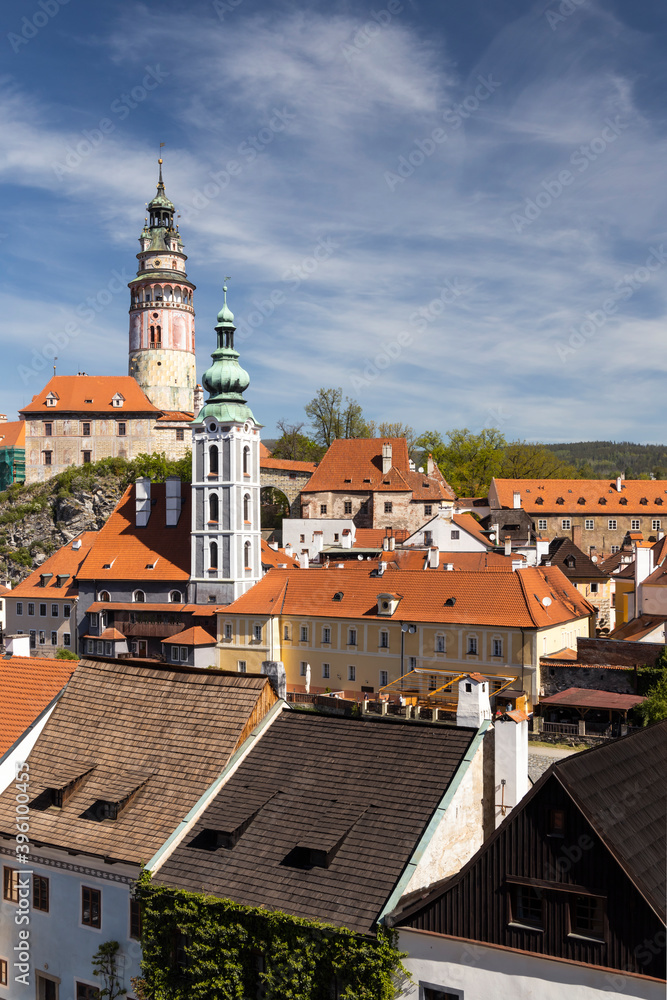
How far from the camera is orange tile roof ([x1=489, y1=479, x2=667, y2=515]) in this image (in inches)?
3401

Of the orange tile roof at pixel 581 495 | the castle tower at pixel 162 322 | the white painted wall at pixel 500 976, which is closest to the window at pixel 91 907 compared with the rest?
the white painted wall at pixel 500 976

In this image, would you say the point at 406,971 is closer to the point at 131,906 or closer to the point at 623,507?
the point at 131,906

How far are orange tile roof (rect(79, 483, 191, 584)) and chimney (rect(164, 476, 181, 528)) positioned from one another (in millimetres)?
315

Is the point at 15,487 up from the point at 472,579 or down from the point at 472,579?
up

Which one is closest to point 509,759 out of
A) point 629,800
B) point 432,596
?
point 629,800

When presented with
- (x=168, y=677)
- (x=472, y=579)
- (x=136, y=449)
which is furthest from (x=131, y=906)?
(x=136, y=449)

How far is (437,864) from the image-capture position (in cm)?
1428

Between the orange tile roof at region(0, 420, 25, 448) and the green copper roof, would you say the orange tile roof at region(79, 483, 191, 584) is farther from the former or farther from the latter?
the orange tile roof at region(0, 420, 25, 448)

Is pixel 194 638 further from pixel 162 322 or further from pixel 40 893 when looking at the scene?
pixel 162 322

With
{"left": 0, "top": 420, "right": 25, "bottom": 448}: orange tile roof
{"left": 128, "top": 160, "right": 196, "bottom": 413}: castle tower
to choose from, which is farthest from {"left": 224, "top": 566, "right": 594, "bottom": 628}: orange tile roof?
{"left": 0, "top": 420, "right": 25, "bottom": 448}: orange tile roof

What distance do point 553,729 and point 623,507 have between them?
5484cm

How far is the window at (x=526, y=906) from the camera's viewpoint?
12461 mm

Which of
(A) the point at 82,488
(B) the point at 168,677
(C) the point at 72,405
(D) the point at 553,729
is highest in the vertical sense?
(C) the point at 72,405

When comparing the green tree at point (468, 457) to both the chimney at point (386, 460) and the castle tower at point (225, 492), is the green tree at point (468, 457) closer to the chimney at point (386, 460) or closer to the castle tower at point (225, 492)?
the chimney at point (386, 460)
